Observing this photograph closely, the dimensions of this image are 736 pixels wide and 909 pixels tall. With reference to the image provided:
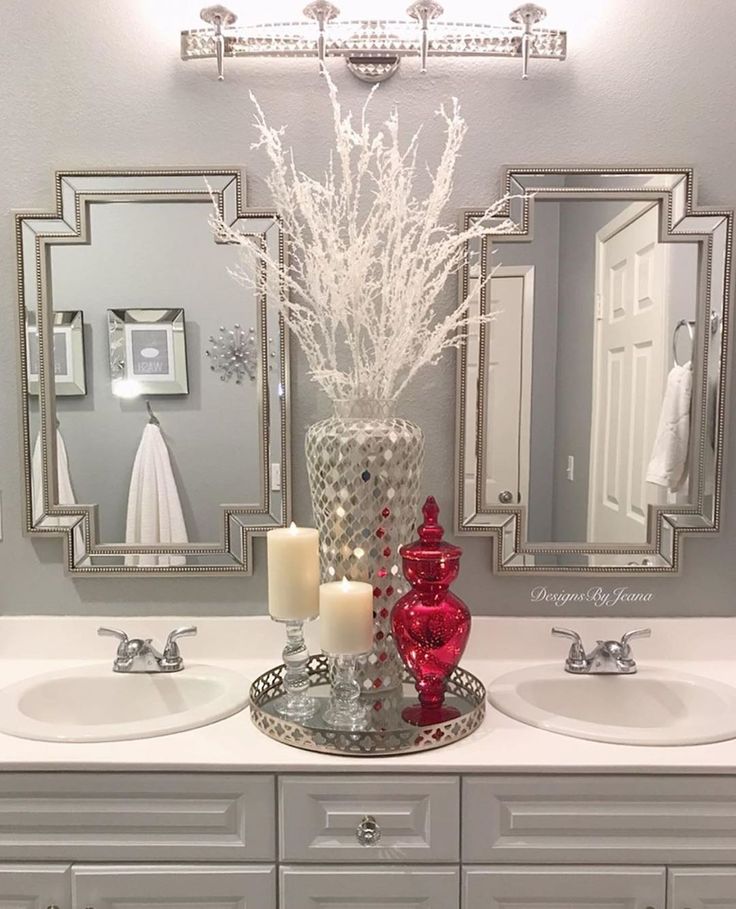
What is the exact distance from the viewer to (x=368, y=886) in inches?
50.1

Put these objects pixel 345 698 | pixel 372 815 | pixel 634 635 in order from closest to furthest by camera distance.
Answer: pixel 372 815
pixel 345 698
pixel 634 635

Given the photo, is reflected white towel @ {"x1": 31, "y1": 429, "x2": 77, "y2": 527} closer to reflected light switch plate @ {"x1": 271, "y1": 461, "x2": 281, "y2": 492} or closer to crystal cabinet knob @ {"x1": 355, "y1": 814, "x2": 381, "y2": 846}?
reflected light switch plate @ {"x1": 271, "y1": 461, "x2": 281, "y2": 492}

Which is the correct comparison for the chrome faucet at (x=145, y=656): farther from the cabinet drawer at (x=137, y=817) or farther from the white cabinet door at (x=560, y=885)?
the white cabinet door at (x=560, y=885)

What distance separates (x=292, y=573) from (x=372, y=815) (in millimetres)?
430

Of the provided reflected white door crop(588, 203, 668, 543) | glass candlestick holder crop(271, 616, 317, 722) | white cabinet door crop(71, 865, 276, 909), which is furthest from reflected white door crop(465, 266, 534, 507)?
white cabinet door crop(71, 865, 276, 909)

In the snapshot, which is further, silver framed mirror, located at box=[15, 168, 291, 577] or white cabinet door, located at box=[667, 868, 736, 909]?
silver framed mirror, located at box=[15, 168, 291, 577]

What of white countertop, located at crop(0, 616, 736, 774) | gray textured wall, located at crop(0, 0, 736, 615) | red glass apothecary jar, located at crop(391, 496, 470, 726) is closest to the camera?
white countertop, located at crop(0, 616, 736, 774)

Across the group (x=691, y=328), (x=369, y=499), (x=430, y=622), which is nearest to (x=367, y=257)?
(x=369, y=499)

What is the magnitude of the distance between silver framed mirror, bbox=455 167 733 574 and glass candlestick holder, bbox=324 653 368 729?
47cm

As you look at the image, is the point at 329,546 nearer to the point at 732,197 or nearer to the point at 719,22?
the point at 732,197

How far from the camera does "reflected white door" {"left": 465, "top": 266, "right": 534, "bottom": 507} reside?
1.65 m

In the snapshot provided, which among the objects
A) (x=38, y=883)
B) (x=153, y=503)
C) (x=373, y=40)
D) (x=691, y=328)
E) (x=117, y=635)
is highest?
(x=373, y=40)

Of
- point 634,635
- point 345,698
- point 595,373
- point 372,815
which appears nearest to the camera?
point 372,815

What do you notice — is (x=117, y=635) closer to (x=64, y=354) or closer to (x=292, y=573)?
(x=292, y=573)
